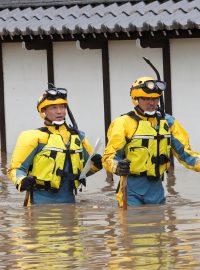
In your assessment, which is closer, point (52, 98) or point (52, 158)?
point (52, 158)

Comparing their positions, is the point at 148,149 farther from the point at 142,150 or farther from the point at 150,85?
the point at 150,85

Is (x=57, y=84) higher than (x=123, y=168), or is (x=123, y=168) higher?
(x=57, y=84)

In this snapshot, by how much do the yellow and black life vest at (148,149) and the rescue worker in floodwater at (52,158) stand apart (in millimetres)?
412

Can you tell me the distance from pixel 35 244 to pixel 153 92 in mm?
2633

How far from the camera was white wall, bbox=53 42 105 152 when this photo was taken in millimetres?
20125

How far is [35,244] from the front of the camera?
424 inches

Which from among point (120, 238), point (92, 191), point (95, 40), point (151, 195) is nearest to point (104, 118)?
point (95, 40)

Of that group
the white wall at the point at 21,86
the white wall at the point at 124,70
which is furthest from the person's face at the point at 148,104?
the white wall at the point at 21,86

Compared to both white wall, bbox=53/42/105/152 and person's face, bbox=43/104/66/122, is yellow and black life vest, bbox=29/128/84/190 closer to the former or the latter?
person's face, bbox=43/104/66/122

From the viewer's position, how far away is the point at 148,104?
1287cm

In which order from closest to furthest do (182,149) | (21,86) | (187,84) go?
(182,149), (187,84), (21,86)

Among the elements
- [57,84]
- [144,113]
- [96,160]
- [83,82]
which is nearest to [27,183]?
[96,160]

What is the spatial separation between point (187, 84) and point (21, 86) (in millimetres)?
3418

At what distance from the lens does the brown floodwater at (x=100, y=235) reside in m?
9.80
